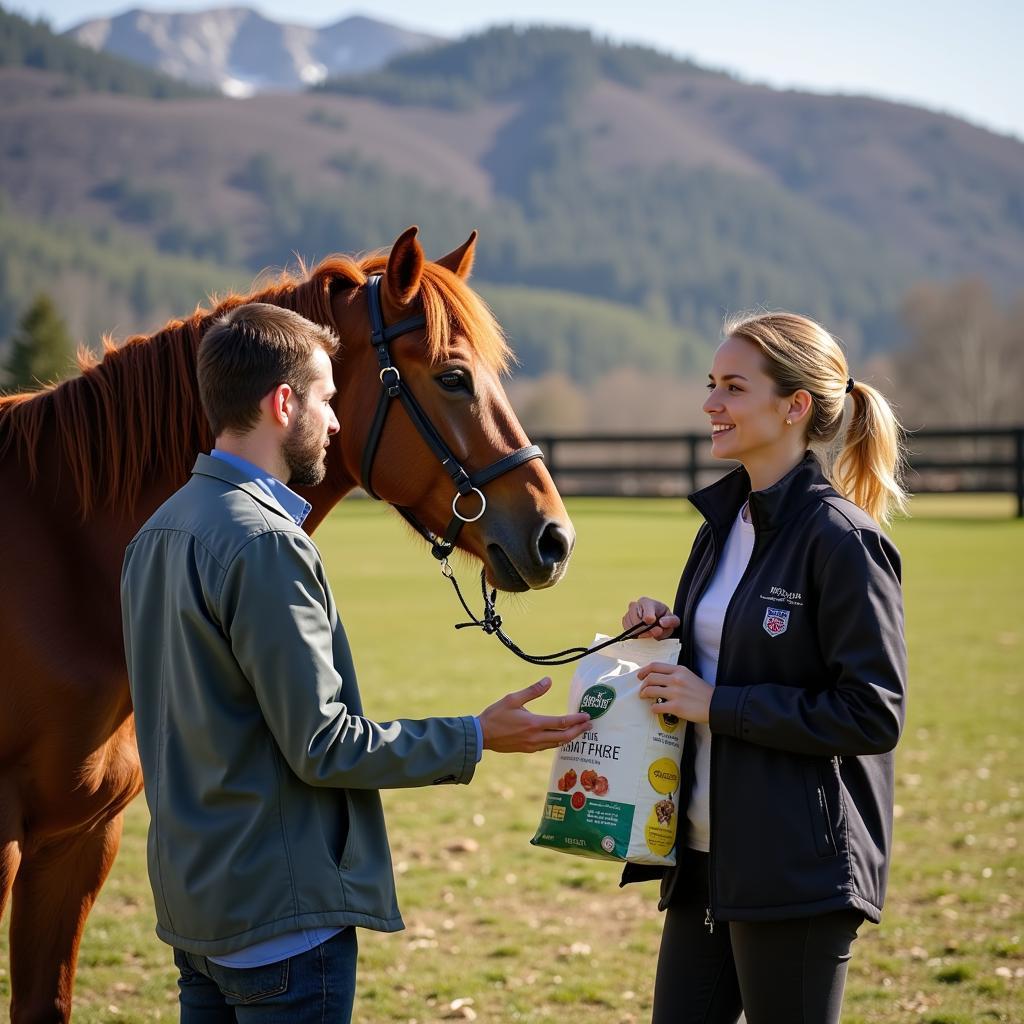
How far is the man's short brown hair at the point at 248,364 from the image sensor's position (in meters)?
2.22

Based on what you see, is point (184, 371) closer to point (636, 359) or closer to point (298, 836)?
point (298, 836)

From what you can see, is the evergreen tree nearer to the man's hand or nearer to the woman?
the woman

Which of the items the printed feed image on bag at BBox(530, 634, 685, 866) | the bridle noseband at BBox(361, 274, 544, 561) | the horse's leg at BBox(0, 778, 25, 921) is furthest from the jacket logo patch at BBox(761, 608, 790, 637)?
the horse's leg at BBox(0, 778, 25, 921)

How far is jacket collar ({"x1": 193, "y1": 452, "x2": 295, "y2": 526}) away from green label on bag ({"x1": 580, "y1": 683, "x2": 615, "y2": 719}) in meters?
0.90

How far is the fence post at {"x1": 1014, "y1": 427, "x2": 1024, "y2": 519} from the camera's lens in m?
23.6

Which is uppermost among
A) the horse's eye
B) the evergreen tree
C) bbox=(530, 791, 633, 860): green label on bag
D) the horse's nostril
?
the evergreen tree

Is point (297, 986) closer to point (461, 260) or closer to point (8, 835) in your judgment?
point (8, 835)

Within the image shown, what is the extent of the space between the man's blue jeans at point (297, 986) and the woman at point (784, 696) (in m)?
0.88

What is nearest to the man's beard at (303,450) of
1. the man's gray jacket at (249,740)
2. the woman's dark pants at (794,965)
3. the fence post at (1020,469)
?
the man's gray jacket at (249,740)

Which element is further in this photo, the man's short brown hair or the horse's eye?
the horse's eye

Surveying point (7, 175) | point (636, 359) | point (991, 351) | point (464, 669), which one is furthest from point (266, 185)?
point (464, 669)

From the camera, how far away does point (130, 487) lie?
316cm

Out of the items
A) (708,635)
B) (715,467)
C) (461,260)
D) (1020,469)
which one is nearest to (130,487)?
(461,260)

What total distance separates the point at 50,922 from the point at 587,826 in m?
1.71
